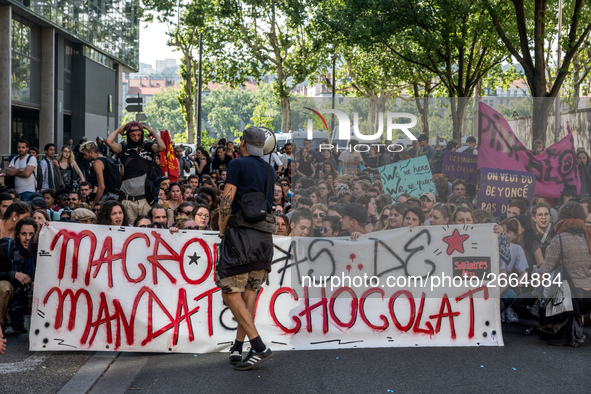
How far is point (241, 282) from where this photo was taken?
231 inches

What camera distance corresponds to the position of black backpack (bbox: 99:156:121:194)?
10.6 metres

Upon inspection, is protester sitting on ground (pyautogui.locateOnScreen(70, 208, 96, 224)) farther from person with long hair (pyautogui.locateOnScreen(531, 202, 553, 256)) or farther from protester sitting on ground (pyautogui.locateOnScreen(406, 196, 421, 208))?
person with long hair (pyautogui.locateOnScreen(531, 202, 553, 256))

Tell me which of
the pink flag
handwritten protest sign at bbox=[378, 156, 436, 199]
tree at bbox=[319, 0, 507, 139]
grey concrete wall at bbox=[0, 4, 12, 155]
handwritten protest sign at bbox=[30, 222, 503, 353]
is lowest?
handwritten protest sign at bbox=[30, 222, 503, 353]

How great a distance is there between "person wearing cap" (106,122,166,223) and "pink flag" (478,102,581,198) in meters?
3.84

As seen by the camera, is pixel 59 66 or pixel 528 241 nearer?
pixel 528 241

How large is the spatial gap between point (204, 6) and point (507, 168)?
116 ft

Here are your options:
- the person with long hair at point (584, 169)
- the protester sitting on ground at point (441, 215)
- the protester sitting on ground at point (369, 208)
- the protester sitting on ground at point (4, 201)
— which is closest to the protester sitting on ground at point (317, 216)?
the protester sitting on ground at point (369, 208)

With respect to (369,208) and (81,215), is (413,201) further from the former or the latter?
(81,215)

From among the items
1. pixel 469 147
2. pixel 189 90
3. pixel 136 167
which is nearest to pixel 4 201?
pixel 136 167

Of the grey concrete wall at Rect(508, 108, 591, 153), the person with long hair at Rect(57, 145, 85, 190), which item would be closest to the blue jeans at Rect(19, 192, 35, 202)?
the person with long hair at Rect(57, 145, 85, 190)

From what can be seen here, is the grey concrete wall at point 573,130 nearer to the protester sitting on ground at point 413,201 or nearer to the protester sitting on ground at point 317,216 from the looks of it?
the protester sitting on ground at point 413,201

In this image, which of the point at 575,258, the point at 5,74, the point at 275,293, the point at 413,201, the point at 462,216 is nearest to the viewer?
the point at 275,293

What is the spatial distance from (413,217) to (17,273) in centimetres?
348

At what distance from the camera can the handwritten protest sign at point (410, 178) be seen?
783 cm
